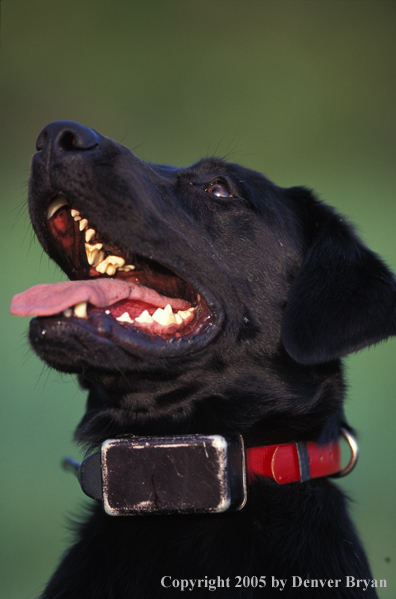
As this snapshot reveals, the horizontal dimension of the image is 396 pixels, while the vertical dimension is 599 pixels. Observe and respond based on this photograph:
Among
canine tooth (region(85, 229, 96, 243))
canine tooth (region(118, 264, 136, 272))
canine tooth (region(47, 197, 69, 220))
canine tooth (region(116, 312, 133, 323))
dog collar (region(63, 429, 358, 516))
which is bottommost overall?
dog collar (region(63, 429, 358, 516))

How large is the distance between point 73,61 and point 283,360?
743cm

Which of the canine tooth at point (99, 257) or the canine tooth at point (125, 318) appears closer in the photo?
the canine tooth at point (125, 318)

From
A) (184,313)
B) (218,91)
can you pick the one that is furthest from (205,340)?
(218,91)

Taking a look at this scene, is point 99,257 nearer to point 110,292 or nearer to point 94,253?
point 94,253

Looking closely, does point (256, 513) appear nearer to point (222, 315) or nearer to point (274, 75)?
point (222, 315)

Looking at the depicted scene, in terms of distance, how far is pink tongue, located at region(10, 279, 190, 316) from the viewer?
5.74 feet

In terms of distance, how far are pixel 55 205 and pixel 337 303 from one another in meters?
1.05

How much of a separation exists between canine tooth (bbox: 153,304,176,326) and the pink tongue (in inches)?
2.9

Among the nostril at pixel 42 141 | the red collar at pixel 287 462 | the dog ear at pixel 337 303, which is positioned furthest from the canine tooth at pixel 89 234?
the red collar at pixel 287 462

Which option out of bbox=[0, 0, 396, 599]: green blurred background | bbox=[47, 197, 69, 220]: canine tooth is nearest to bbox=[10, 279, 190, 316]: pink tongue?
bbox=[47, 197, 69, 220]: canine tooth

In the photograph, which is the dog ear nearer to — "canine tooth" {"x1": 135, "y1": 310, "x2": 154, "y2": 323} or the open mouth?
the open mouth

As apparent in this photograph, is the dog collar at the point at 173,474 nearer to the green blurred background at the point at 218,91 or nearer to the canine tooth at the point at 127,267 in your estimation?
the canine tooth at the point at 127,267

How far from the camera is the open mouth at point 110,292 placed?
5.80ft

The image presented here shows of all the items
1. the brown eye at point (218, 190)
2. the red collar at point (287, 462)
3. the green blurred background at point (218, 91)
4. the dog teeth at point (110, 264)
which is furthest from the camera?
the green blurred background at point (218, 91)
